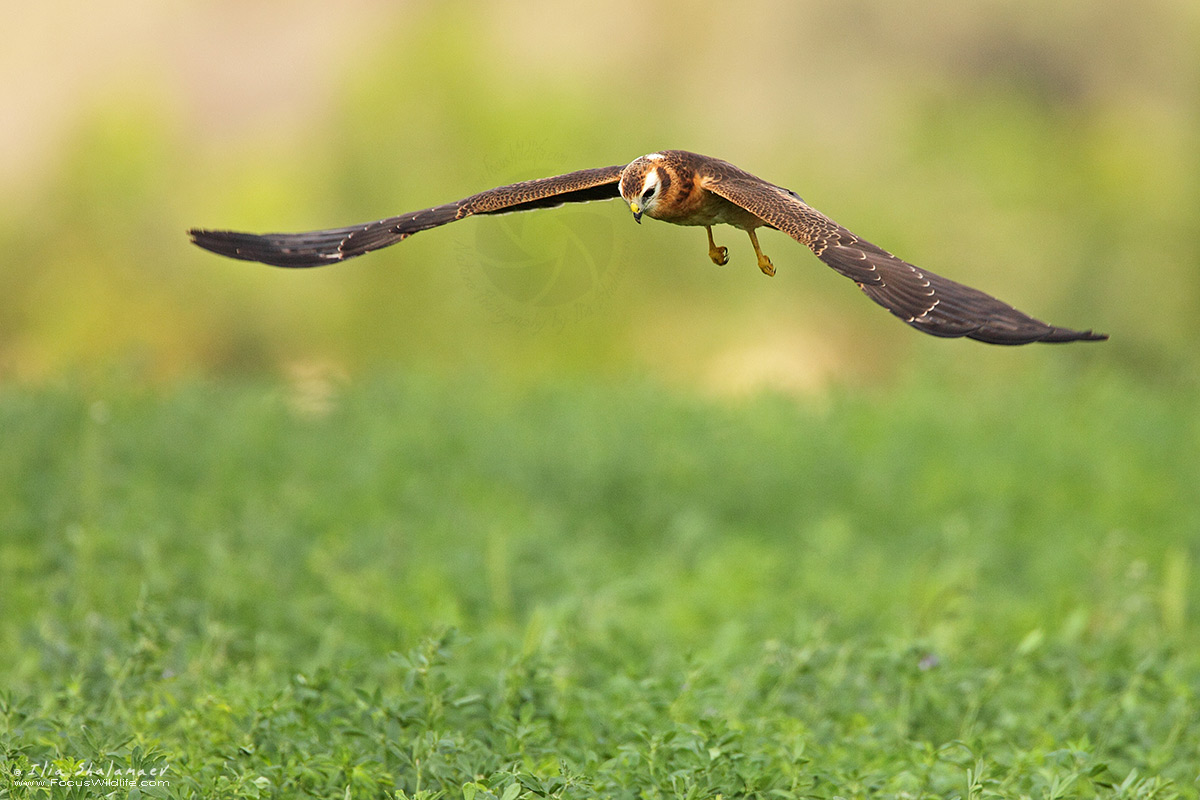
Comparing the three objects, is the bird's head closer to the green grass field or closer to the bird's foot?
the bird's foot

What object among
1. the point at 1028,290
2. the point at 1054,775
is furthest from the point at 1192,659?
the point at 1028,290

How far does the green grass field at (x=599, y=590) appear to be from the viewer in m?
3.71

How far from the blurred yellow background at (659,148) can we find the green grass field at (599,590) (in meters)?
3.01

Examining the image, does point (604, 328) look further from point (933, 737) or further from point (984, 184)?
point (933, 737)

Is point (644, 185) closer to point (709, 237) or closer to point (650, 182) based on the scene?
point (650, 182)

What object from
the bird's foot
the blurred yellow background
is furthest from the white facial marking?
the blurred yellow background

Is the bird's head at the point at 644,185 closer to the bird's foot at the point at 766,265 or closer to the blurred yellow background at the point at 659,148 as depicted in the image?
→ the bird's foot at the point at 766,265

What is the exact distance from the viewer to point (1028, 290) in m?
13.1

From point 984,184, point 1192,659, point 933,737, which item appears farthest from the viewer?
point 984,184

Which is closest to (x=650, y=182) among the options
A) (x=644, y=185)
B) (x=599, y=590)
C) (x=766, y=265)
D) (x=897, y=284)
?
(x=644, y=185)

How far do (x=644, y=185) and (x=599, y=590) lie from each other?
351cm

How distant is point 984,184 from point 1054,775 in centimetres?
1169

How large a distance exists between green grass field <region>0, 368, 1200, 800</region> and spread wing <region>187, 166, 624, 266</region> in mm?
1211

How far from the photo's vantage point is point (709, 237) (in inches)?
127
